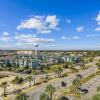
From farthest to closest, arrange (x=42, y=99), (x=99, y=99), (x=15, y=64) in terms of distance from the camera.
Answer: (x=15, y=64) → (x=42, y=99) → (x=99, y=99)

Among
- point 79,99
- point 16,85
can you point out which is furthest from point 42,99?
point 16,85

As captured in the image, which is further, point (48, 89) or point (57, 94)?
point (57, 94)

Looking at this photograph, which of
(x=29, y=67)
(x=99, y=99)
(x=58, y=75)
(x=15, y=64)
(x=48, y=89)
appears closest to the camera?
(x=99, y=99)

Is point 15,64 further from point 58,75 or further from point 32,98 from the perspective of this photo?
point 32,98

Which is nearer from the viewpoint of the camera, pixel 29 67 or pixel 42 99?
pixel 42 99

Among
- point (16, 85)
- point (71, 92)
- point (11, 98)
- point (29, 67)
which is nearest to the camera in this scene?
point (11, 98)

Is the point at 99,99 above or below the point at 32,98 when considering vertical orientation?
above

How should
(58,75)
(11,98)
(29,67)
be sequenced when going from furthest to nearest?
(29,67) → (58,75) → (11,98)

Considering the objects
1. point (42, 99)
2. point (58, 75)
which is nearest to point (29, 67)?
point (58, 75)

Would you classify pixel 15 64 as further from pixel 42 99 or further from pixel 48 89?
pixel 42 99
